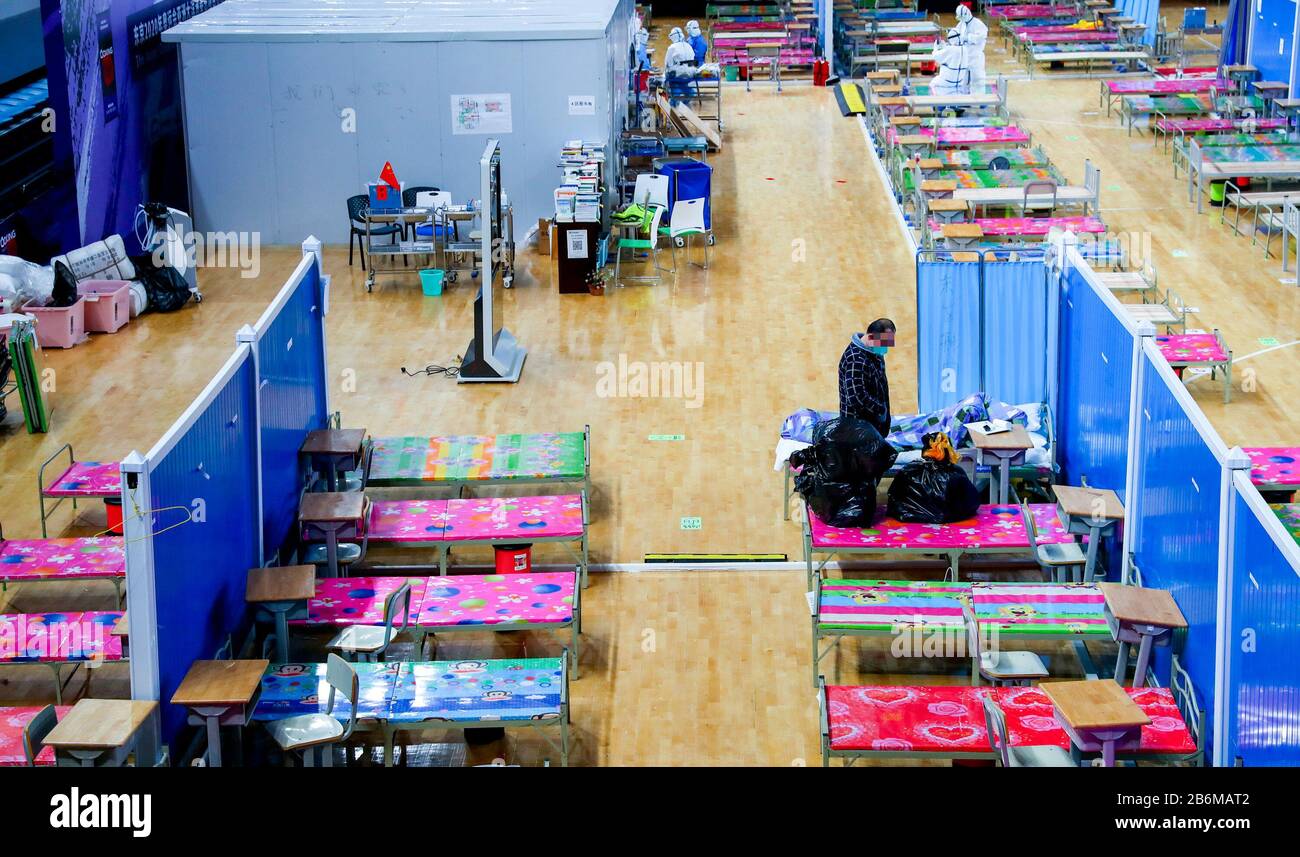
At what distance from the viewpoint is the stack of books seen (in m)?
17.2

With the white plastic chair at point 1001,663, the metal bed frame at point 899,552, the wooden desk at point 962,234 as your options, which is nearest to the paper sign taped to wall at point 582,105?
the wooden desk at point 962,234

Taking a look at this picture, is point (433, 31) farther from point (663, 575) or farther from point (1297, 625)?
point (1297, 625)

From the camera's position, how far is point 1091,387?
11.0 m

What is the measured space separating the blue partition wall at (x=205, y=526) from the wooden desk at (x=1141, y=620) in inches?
198

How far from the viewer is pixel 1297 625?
22.9 ft

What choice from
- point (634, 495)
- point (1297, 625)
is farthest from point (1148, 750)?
point (634, 495)

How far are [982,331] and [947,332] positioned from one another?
0.28 m

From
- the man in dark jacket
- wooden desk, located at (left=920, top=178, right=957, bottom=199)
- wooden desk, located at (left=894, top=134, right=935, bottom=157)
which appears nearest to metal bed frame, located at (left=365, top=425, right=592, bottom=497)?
the man in dark jacket

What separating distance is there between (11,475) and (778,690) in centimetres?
692

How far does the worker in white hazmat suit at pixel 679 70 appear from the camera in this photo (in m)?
26.7

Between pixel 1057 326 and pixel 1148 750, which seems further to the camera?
pixel 1057 326

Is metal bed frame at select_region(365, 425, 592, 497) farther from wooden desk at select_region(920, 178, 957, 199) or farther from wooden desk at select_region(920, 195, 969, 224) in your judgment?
wooden desk at select_region(920, 178, 957, 199)

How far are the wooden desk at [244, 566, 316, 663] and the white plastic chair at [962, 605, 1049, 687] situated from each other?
3.81m

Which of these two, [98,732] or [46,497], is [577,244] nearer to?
[46,497]
